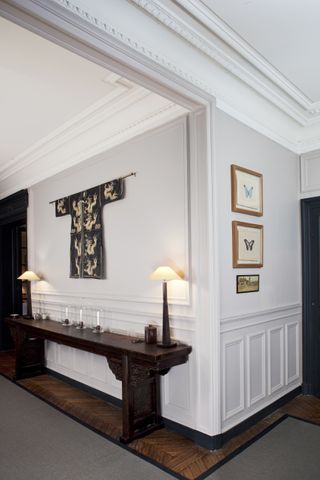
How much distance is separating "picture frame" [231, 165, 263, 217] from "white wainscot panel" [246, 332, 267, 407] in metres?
1.10

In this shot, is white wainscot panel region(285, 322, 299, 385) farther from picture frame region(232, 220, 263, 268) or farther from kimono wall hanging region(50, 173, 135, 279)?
kimono wall hanging region(50, 173, 135, 279)

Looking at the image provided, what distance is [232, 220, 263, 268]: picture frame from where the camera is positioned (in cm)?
299

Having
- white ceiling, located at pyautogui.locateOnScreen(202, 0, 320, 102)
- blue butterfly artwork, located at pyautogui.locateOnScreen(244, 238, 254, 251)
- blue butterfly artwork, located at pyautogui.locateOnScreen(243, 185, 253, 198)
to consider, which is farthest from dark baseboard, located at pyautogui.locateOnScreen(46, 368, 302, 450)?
white ceiling, located at pyautogui.locateOnScreen(202, 0, 320, 102)

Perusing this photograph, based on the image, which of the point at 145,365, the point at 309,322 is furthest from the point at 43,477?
the point at 309,322

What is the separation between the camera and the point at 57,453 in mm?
2719

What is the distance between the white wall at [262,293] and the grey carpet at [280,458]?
0.86ft

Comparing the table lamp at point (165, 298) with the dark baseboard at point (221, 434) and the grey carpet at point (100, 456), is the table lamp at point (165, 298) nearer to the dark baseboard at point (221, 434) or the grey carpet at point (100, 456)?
the dark baseboard at point (221, 434)

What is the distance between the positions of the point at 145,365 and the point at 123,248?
1.23m

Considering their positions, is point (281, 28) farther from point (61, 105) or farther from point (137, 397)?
point (137, 397)

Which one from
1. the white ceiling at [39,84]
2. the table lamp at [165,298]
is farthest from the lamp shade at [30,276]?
the table lamp at [165,298]

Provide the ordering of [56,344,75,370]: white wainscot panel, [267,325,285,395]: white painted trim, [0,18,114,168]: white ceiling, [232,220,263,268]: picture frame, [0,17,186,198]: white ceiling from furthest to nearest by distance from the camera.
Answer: [56,344,75,370]: white wainscot panel < [267,325,285,395]: white painted trim < [232,220,263,268]: picture frame < [0,17,186,198]: white ceiling < [0,18,114,168]: white ceiling

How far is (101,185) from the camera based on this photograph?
386cm

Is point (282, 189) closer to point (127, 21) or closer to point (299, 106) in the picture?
point (299, 106)

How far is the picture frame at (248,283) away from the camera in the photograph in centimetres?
305
